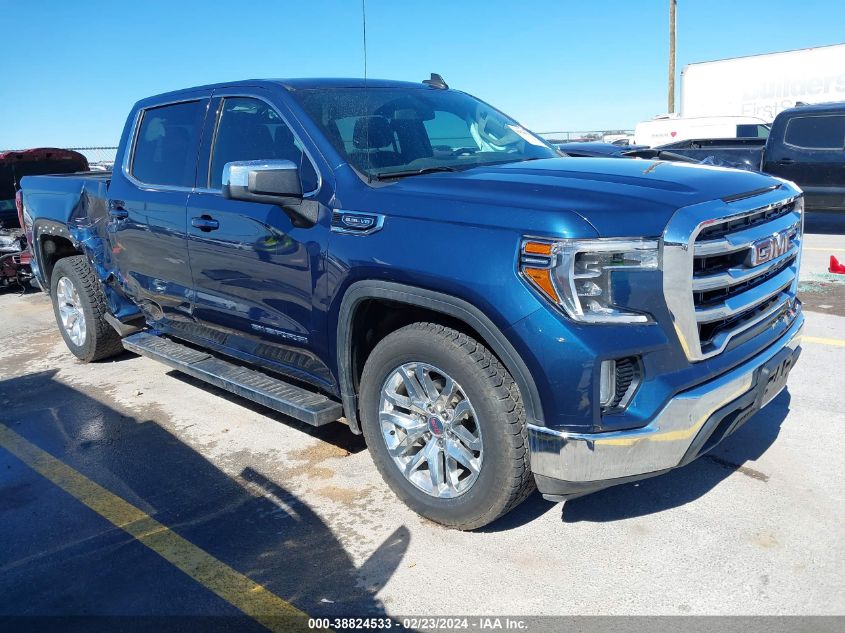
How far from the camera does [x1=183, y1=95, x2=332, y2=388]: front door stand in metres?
3.65

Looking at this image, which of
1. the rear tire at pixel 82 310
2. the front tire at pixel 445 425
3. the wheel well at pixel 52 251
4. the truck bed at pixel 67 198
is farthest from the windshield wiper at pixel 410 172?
the wheel well at pixel 52 251

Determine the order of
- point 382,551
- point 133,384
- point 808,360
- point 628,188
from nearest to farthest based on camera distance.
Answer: point 628,188 < point 382,551 < point 808,360 < point 133,384

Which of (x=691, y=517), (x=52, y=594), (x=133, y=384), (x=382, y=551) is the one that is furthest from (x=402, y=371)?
(x=133, y=384)

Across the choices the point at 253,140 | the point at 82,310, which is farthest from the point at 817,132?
the point at 82,310

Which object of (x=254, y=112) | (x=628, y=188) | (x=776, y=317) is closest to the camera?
(x=628, y=188)

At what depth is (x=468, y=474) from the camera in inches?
128

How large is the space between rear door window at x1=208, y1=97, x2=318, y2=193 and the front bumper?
172 cm

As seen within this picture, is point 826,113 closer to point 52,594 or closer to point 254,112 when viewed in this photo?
point 254,112

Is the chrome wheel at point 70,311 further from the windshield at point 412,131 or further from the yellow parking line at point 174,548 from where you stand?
the windshield at point 412,131

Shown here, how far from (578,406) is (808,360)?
342 cm

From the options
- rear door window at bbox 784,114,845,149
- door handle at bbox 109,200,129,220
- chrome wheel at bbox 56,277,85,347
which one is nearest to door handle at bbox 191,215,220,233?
door handle at bbox 109,200,129,220

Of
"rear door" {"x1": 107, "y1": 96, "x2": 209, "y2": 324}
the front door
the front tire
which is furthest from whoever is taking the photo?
"rear door" {"x1": 107, "y1": 96, "x2": 209, "y2": 324}

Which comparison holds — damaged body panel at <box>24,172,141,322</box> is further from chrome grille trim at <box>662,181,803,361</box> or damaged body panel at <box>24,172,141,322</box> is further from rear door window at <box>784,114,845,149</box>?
rear door window at <box>784,114,845,149</box>

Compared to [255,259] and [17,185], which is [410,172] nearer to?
[255,259]
